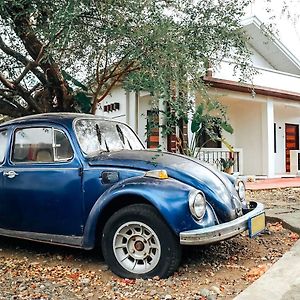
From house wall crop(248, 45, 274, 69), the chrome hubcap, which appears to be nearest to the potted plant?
house wall crop(248, 45, 274, 69)

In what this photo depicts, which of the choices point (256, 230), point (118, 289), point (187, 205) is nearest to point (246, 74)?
point (256, 230)

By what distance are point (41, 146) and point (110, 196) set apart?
122cm

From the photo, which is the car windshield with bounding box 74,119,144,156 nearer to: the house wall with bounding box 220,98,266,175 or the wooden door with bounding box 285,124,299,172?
the house wall with bounding box 220,98,266,175

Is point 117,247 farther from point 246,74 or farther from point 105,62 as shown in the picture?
point 246,74

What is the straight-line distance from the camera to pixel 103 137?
4.81m

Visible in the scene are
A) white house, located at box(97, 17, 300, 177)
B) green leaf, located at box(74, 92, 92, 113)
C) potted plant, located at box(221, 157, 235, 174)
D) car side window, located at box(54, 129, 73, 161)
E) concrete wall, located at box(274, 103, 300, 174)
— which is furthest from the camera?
concrete wall, located at box(274, 103, 300, 174)

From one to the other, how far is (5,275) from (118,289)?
4.02ft

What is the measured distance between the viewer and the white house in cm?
1215

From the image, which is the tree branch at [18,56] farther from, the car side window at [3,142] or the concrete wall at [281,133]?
the concrete wall at [281,133]

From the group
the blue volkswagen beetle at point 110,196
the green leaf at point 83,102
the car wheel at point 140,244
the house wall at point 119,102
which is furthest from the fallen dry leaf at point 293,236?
the house wall at point 119,102

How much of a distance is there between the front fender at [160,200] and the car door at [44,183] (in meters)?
0.25

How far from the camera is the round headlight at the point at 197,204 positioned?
366 centimetres

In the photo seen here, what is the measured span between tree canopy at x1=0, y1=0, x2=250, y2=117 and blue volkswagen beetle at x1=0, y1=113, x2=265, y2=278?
892 mm

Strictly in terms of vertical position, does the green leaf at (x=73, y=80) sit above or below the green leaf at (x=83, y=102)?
above
